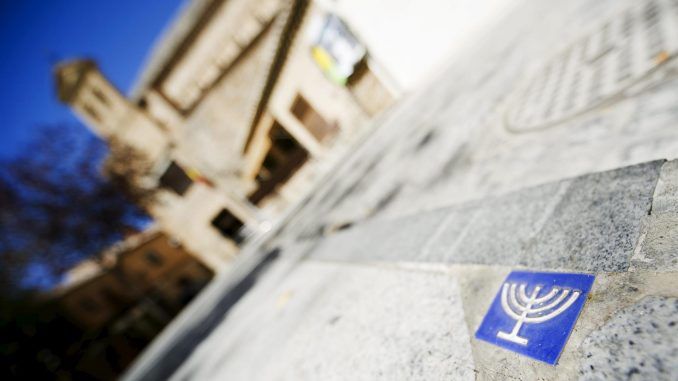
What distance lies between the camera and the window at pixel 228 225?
12570 millimetres

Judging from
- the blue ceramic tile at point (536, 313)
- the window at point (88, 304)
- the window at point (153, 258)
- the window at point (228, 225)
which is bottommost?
the blue ceramic tile at point (536, 313)

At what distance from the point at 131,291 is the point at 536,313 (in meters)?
19.2

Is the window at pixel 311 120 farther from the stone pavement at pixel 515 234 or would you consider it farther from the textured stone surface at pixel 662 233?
the textured stone surface at pixel 662 233

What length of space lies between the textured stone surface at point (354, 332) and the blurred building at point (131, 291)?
10.3 m

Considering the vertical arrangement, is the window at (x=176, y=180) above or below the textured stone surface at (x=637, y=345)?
above

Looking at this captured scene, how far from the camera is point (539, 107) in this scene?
1.98 m

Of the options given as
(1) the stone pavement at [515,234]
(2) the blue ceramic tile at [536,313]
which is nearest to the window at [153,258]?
(1) the stone pavement at [515,234]

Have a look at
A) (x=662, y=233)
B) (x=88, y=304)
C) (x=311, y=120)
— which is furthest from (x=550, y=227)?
(x=88, y=304)

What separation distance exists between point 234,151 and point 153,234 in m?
13.2

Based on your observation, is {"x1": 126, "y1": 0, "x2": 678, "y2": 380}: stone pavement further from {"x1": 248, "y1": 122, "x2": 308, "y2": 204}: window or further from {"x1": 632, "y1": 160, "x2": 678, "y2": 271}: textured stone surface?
{"x1": 248, "y1": 122, "x2": 308, "y2": 204}: window

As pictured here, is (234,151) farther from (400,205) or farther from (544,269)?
(544,269)

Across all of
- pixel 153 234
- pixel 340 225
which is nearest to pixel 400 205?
pixel 340 225

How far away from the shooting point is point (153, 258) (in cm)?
2012

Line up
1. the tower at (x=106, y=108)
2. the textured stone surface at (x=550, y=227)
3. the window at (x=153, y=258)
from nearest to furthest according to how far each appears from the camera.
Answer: the textured stone surface at (x=550, y=227) → the tower at (x=106, y=108) → the window at (x=153, y=258)
